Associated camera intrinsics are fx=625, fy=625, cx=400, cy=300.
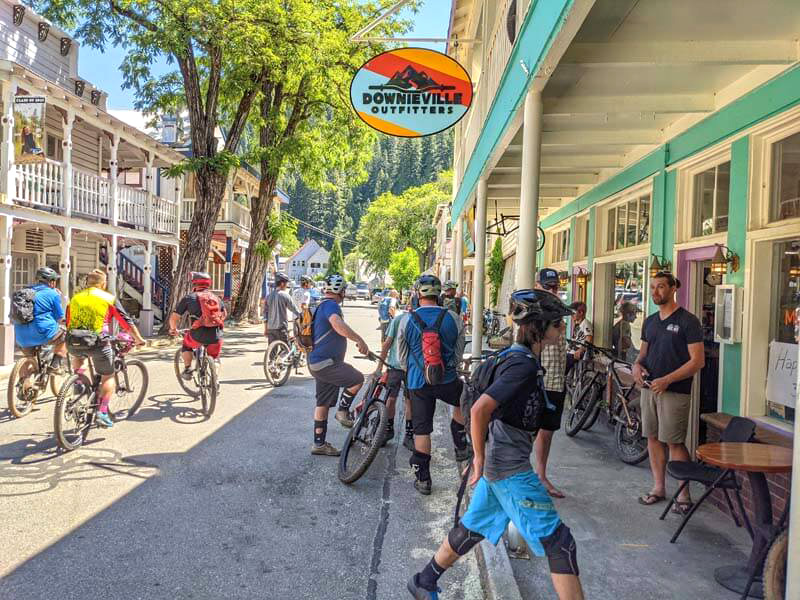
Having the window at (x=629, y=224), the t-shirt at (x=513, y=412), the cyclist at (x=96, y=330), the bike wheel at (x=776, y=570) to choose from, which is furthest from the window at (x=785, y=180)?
the cyclist at (x=96, y=330)

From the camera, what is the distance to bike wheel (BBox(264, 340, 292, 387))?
10.4 metres

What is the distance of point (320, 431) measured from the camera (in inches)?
248

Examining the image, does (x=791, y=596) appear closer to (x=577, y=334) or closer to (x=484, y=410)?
(x=484, y=410)

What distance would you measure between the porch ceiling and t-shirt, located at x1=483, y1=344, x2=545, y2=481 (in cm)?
236

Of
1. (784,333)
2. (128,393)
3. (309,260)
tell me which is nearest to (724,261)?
(784,333)

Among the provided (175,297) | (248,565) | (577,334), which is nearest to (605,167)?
(577,334)

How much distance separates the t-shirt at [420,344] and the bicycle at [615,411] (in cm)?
204

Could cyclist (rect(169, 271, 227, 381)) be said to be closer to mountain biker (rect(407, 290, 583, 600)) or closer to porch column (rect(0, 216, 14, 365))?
porch column (rect(0, 216, 14, 365))

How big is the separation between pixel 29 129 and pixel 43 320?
6.46 meters

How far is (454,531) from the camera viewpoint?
3098 mm

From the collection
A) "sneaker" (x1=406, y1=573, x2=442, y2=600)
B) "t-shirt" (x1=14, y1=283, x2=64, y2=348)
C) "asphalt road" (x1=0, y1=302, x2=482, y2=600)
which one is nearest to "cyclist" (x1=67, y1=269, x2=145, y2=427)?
"asphalt road" (x1=0, y1=302, x2=482, y2=600)

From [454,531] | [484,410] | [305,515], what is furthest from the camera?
[305,515]

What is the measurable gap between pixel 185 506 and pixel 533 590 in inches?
107

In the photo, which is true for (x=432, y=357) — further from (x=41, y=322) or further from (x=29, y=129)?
(x=29, y=129)
